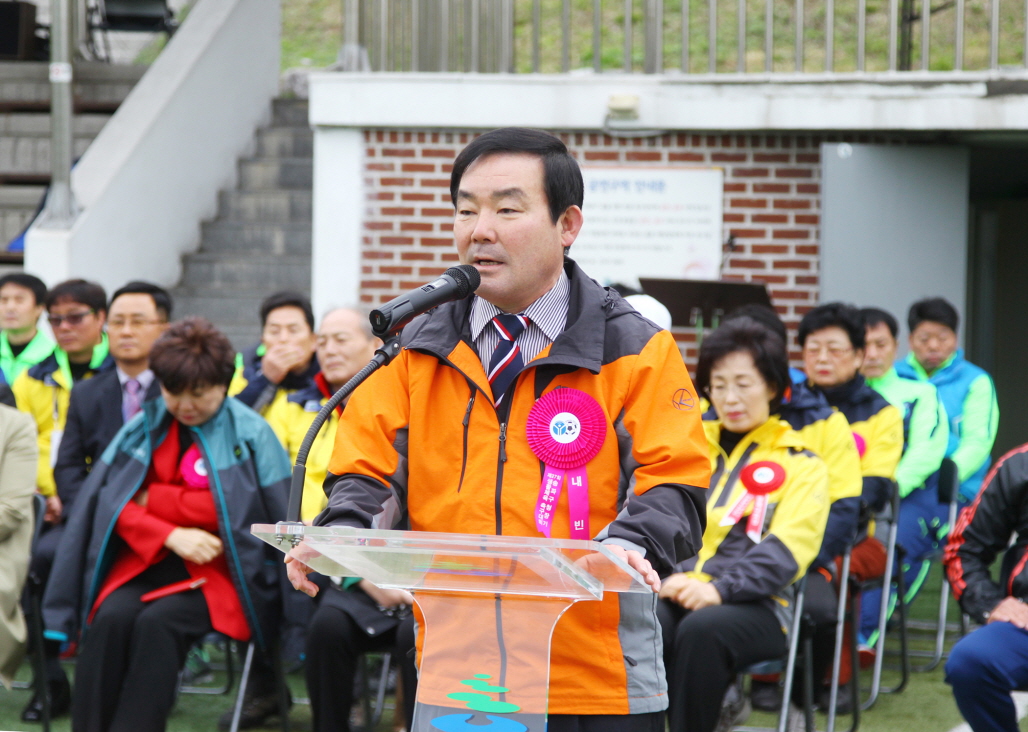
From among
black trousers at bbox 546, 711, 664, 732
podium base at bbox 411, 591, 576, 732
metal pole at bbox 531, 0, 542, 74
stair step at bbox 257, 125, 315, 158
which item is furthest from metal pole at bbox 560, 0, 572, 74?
podium base at bbox 411, 591, 576, 732

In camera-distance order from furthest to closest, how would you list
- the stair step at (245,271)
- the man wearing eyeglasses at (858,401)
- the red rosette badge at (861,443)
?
1. the stair step at (245,271)
2. the red rosette badge at (861,443)
3. the man wearing eyeglasses at (858,401)

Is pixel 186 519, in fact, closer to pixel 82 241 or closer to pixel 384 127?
pixel 384 127

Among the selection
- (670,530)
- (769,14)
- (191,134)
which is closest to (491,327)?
(670,530)

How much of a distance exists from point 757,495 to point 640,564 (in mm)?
2605

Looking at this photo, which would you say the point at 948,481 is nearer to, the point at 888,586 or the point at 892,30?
the point at 888,586

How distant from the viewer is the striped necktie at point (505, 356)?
212cm

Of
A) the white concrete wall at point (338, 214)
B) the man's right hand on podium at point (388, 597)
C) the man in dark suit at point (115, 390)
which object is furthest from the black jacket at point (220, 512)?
the white concrete wall at point (338, 214)

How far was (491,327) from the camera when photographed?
219 centimetres

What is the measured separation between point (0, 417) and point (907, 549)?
4102 millimetres

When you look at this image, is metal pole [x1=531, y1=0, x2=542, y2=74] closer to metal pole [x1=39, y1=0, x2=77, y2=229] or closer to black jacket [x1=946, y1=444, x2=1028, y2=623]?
metal pole [x1=39, y1=0, x2=77, y2=229]

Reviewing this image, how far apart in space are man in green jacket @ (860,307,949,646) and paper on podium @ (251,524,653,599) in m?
4.19

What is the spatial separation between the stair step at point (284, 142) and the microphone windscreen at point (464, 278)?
8.37 m

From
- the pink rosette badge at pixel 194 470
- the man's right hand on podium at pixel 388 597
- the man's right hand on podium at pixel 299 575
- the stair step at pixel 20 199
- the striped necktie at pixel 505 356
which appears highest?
the stair step at pixel 20 199

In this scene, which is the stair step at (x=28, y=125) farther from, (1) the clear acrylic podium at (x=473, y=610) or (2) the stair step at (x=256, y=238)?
(1) the clear acrylic podium at (x=473, y=610)
